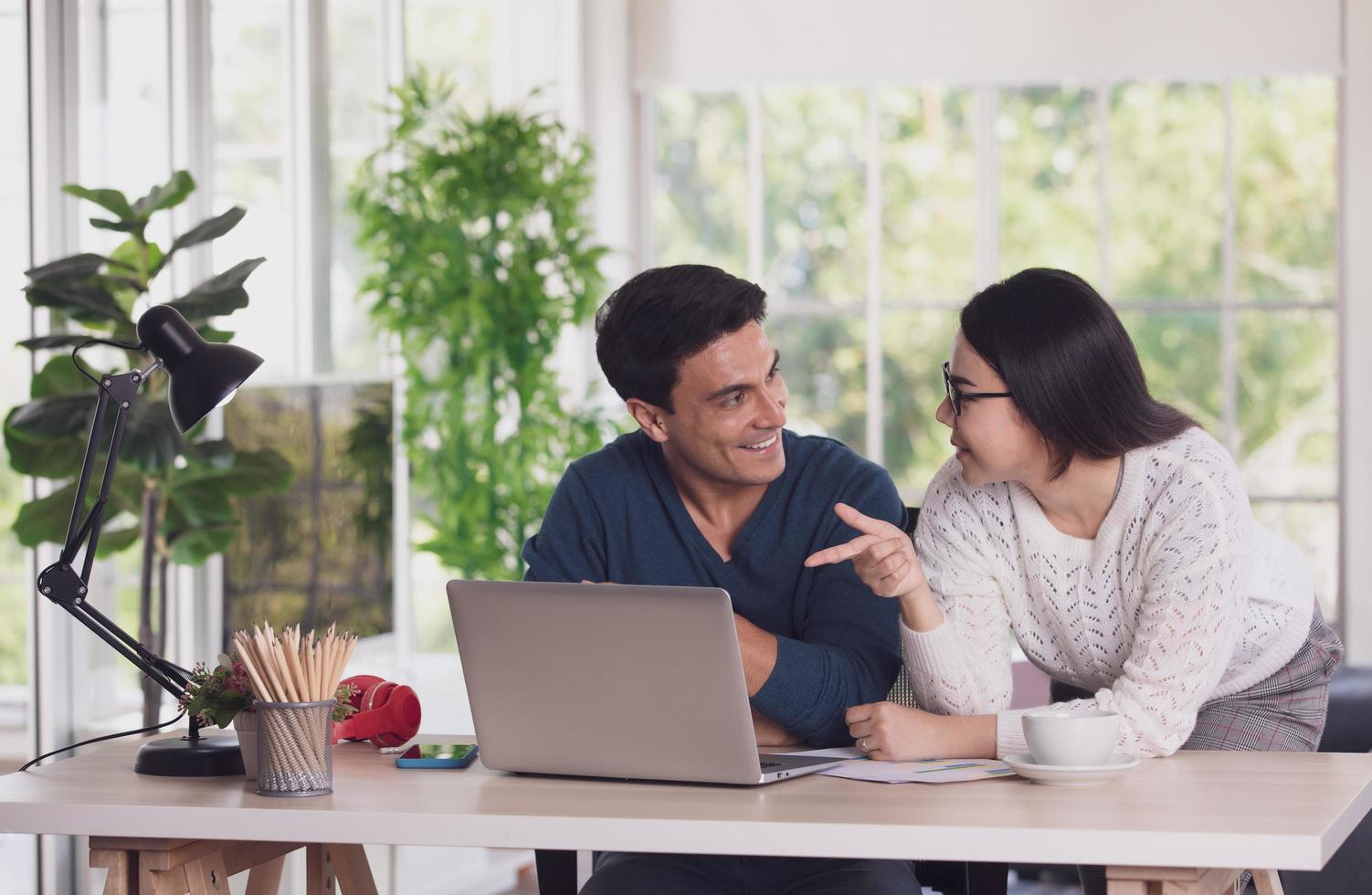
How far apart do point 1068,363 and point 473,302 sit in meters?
2.31

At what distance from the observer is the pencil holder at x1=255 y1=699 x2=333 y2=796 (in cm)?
A: 163

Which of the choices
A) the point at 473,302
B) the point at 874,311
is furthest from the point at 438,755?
the point at 874,311

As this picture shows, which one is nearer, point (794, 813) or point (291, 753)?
point (794, 813)

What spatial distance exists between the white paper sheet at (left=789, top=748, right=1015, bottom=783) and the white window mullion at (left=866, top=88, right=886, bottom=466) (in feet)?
13.5

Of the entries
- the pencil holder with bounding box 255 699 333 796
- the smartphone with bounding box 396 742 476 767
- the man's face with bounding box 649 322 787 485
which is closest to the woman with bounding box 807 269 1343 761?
the man's face with bounding box 649 322 787 485

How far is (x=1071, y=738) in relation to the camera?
159 cm

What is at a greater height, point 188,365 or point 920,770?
point 188,365

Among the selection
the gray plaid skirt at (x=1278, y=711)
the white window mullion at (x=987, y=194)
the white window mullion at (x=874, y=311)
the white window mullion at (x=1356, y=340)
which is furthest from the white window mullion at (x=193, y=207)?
the white window mullion at (x=1356, y=340)

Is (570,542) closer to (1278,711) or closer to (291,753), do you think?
(291,753)

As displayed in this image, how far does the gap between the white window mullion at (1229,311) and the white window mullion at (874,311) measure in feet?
4.06

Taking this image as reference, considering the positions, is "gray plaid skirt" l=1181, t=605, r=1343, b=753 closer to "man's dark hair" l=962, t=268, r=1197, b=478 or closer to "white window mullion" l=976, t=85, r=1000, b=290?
"man's dark hair" l=962, t=268, r=1197, b=478

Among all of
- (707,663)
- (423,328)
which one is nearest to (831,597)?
(707,663)

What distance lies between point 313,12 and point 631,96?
7.72ft

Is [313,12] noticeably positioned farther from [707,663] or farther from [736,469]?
[707,663]
